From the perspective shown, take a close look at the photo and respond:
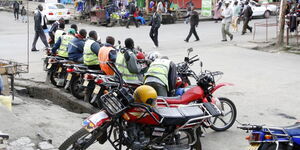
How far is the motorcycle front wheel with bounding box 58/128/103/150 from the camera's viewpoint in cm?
590

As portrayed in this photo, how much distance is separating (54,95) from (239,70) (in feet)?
19.1

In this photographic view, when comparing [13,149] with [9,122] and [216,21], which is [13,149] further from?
[216,21]

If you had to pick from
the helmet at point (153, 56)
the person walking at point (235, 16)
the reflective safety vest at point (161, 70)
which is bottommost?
the reflective safety vest at point (161, 70)

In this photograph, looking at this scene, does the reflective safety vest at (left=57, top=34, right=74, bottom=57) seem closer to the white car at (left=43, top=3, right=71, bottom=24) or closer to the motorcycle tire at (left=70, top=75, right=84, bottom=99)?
the motorcycle tire at (left=70, top=75, right=84, bottom=99)

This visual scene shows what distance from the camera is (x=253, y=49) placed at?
59.2 feet

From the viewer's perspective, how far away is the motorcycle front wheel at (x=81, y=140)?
590 cm

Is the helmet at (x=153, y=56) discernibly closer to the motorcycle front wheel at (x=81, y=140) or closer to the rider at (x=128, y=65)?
the rider at (x=128, y=65)

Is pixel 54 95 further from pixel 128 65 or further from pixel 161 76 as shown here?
pixel 161 76

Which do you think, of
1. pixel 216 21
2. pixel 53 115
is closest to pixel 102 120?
pixel 53 115

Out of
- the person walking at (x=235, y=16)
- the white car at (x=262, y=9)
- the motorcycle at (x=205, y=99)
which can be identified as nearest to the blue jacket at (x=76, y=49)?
the motorcycle at (x=205, y=99)

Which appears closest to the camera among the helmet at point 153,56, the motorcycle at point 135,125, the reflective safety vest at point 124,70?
the motorcycle at point 135,125

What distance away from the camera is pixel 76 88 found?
10.4 m

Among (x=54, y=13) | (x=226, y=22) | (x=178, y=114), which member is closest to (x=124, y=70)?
(x=178, y=114)

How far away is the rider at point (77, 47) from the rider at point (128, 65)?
2.29 metres
